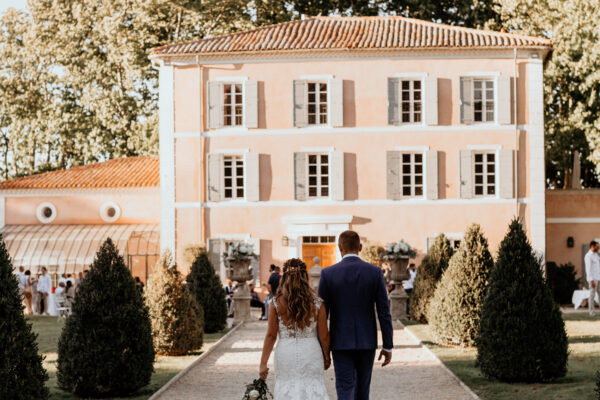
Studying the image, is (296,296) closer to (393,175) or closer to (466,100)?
(393,175)

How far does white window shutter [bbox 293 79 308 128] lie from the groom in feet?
80.6

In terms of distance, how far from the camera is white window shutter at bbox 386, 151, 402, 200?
32.5 meters

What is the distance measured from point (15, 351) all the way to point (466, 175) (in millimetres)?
25464

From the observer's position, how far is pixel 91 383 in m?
11.2

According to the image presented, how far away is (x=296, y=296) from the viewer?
305 inches

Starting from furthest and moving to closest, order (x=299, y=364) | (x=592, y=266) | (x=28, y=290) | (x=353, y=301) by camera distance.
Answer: (x=28, y=290), (x=592, y=266), (x=353, y=301), (x=299, y=364)

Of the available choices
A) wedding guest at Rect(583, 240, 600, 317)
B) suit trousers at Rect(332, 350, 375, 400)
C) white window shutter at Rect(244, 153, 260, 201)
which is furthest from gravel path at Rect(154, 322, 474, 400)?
→ white window shutter at Rect(244, 153, 260, 201)

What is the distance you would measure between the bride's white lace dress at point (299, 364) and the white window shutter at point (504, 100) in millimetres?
25593

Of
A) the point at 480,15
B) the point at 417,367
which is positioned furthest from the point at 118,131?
the point at 417,367

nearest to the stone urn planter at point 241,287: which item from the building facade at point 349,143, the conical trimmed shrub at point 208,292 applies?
the conical trimmed shrub at point 208,292

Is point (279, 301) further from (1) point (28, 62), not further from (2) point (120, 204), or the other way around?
(1) point (28, 62)

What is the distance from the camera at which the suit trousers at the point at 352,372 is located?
26.8ft

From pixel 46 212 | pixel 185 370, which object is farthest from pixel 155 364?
pixel 46 212

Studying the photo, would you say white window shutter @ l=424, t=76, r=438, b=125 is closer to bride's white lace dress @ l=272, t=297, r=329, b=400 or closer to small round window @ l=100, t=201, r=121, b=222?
small round window @ l=100, t=201, r=121, b=222
